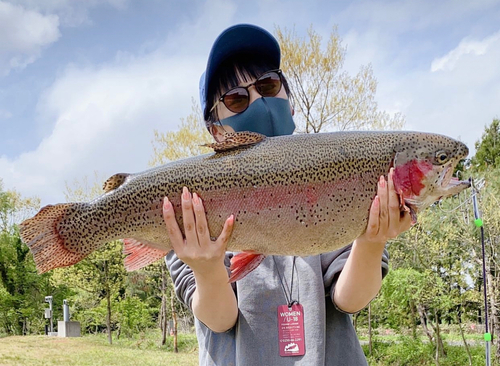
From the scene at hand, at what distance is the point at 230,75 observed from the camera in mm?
3104

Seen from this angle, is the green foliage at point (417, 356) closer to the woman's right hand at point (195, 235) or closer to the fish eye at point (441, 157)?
the fish eye at point (441, 157)

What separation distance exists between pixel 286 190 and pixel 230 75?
1200mm

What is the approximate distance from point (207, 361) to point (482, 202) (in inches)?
A: 636

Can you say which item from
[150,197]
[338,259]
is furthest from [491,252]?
[150,197]

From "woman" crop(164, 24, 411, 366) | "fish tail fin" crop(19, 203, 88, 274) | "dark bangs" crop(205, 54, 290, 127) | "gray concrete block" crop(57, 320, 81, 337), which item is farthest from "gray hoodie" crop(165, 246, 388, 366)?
"gray concrete block" crop(57, 320, 81, 337)

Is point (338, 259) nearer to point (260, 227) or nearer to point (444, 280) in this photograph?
point (260, 227)

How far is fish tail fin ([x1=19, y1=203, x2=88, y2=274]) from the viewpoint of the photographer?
7.72ft

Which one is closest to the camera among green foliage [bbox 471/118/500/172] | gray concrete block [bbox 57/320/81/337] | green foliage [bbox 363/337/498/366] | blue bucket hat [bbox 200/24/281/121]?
blue bucket hat [bbox 200/24/281/121]

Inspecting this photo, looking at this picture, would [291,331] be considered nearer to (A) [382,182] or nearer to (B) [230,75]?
(A) [382,182]

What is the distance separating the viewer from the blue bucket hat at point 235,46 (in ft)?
9.94

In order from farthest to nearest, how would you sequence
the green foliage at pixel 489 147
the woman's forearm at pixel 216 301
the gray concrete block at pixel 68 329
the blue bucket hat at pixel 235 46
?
the green foliage at pixel 489 147, the gray concrete block at pixel 68 329, the blue bucket hat at pixel 235 46, the woman's forearm at pixel 216 301

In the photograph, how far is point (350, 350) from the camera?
2686 mm

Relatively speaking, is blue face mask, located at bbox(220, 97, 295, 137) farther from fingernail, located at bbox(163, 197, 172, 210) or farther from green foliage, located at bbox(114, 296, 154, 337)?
green foliage, located at bbox(114, 296, 154, 337)

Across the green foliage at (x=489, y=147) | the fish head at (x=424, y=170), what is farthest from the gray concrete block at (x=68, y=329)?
the fish head at (x=424, y=170)
